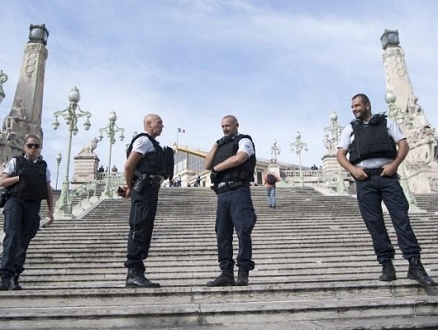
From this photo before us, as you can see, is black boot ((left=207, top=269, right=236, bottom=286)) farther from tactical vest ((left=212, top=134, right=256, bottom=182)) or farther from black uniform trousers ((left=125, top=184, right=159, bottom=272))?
tactical vest ((left=212, top=134, right=256, bottom=182))

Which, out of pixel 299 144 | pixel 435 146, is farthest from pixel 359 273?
pixel 435 146

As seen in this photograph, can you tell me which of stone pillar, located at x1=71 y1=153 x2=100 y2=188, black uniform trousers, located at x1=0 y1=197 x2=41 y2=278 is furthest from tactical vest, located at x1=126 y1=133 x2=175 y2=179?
stone pillar, located at x1=71 y1=153 x2=100 y2=188

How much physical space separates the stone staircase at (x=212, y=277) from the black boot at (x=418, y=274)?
3.7 inches

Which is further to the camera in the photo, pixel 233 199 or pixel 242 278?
pixel 233 199

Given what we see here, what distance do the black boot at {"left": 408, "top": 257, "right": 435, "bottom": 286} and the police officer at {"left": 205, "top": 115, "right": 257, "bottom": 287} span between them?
1.65 m

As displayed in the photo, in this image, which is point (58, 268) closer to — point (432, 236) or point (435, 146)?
point (432, 236)

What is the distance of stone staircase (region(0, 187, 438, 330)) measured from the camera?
3268mm

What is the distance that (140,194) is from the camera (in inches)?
173

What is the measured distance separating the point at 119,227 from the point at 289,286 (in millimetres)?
8675

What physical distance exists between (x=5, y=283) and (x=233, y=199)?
2826mm

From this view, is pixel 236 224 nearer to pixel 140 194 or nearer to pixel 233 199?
pixel 233 199

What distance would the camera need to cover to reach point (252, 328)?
9.81ft

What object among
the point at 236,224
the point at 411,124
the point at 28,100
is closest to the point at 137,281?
the point at 236,224

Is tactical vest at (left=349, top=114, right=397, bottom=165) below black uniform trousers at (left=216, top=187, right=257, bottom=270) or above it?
above
